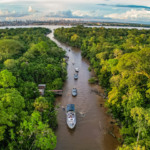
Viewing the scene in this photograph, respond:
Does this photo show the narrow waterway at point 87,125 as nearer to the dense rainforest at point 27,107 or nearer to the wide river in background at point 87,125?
the wide river in background at point 87,125

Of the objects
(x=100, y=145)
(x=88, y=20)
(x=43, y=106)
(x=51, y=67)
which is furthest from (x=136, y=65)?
(x=88, y=20)

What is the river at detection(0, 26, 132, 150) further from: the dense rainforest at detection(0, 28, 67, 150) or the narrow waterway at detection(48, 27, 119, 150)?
the dense rainforest at detection(0, 28, 67, 150)

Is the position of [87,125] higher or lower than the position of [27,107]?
lower

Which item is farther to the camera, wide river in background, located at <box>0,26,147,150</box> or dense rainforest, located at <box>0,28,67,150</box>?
wide river in background, located at <box>0,26,147,150</box>

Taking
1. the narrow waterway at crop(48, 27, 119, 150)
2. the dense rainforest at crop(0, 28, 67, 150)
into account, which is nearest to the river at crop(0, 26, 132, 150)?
the narrow waterway at crop(48, 27, 119, 150)

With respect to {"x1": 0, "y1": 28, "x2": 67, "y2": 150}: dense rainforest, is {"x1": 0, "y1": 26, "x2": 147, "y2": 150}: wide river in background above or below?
below

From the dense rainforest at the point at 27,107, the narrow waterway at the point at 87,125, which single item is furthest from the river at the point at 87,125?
the dense rainforest at the point at 27,107

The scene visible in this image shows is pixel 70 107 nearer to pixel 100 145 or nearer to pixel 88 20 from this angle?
pixel 100 145

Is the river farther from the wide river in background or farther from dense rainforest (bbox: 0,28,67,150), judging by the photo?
dense rainforest (bbox: 0,28,67,150)

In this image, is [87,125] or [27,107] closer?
[27,107]

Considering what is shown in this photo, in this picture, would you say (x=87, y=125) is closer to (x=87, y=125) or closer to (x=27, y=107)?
(x=87, y=125)

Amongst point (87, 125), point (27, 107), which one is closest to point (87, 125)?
point (87, 125)
